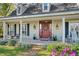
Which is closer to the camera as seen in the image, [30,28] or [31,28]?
[31,28]

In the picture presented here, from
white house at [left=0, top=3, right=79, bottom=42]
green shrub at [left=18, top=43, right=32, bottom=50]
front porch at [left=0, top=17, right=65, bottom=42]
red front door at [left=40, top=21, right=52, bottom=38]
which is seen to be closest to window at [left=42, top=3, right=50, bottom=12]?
white house at [left=0, top=3, right=79, bottom=42]

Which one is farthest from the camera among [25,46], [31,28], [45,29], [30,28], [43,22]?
[30,28]

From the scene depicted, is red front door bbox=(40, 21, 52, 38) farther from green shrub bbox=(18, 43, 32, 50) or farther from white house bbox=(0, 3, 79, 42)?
green shrub bbox=(18, 43, 32, 50)

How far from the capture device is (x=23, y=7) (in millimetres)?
28250

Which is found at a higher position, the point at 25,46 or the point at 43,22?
the point at 43,22

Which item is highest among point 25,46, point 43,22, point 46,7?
point 46,7

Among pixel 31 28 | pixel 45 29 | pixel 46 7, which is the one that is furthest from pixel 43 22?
pixel 46 7

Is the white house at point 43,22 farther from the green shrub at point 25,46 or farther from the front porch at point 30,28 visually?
the green shrub at point 25,46

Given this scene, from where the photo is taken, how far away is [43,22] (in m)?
25.4

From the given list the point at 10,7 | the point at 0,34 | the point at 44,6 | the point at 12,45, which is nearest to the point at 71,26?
the point at 44,6

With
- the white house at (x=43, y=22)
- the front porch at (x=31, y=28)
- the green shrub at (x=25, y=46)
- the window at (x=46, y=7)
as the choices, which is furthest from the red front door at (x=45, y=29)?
the green shrub at (x=25, y=46)

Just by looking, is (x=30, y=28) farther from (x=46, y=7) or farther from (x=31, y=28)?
(x=46, y=7)

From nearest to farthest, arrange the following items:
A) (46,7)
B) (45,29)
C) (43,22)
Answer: (46,7) < (43,22) < (45,29)

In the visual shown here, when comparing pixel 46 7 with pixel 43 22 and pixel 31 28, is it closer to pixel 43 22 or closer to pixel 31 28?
pixel 43 22
